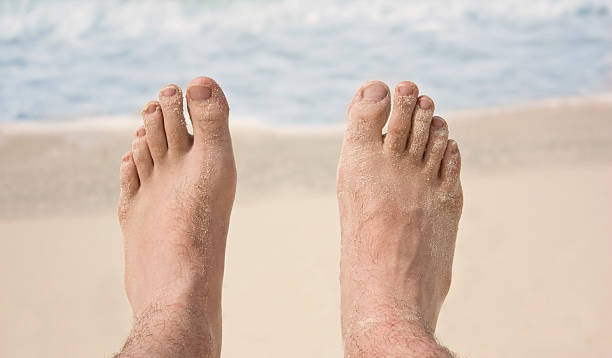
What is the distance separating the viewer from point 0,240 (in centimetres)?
225

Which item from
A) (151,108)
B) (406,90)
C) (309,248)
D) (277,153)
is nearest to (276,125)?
(277,153)

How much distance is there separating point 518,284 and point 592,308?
20 centimetres

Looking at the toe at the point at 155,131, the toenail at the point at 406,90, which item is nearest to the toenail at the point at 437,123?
the toenail at the point at 406,90

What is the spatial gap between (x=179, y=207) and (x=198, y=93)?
0.29m

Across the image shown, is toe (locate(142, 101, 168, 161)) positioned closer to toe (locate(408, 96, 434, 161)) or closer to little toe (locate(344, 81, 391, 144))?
little toe (locate(344, 81, 391, 144))

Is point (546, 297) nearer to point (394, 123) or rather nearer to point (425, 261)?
point (425, 261)

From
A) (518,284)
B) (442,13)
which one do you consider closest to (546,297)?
(518,284)

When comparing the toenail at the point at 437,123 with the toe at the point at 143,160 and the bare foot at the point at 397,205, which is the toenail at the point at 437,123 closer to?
the bare foot at the point at 397,205

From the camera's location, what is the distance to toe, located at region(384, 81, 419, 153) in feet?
5.82

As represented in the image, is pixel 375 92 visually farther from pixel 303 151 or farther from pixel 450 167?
pixel 303 151

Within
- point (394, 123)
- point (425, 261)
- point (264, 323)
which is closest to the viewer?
point (425, 261)

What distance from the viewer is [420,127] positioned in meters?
1.81

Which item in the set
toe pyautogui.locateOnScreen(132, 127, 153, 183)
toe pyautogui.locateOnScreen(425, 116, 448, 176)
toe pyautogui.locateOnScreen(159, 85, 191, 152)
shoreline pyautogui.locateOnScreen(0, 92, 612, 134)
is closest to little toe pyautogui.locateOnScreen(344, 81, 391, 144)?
toe pyautogui.locateOnScreen(425, 116, 448, 176)

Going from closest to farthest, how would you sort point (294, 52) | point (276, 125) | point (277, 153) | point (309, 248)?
point (309, 248) → point (277, 153) → point (276, 125) → point (294, 52)
